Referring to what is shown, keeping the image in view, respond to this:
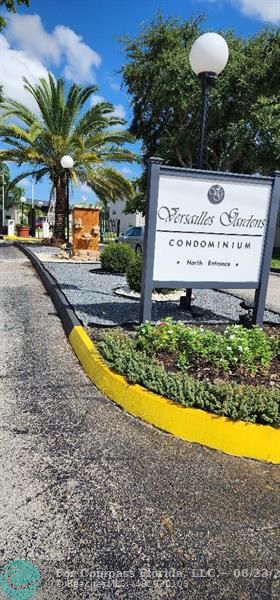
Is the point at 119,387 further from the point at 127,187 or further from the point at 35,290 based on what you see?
the point at 127,187

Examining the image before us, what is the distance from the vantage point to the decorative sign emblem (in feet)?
15.8

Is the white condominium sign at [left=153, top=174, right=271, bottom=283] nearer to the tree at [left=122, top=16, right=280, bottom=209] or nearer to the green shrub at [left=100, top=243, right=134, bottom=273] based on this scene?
the green shrub at [left=100, top=243, right=134, bottom=273]

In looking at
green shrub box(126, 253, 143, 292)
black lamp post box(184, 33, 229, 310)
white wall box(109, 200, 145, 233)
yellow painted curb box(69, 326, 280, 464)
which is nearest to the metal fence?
white wall box(109, 200, 145, 233)

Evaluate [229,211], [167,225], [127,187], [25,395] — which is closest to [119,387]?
[25,395]

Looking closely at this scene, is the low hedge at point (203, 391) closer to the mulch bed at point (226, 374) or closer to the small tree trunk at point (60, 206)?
the mulch bed at point (226, 374)

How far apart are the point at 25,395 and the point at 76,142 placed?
1615 centimetres

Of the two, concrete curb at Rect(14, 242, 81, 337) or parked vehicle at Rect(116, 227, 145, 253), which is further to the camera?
parked vehicle at Rect(116, 227, 145, 253)

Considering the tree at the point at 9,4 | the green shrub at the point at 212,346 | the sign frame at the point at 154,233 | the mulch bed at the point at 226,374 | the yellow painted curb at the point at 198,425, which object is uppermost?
the tree at the point at 9,4

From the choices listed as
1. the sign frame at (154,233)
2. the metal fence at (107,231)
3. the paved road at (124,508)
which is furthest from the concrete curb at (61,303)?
the metal fence at (107,231)

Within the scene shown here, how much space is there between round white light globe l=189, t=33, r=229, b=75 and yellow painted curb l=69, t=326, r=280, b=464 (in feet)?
14.0

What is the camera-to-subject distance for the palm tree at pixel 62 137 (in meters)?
18.0

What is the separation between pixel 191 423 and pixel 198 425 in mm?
51

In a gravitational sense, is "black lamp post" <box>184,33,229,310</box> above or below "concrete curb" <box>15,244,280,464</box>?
above

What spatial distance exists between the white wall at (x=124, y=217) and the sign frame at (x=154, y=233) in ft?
153
